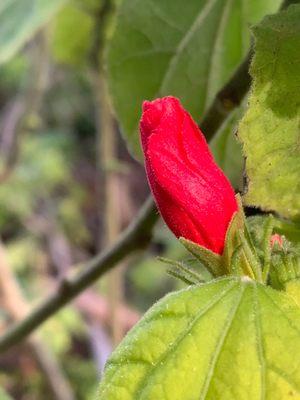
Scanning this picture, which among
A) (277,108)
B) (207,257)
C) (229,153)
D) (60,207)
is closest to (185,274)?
(207,257)

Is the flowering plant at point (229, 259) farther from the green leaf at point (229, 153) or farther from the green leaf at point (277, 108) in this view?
the green leaf at point (229, 153)

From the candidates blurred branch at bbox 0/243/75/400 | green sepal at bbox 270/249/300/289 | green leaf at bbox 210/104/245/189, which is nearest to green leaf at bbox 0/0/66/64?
green leaf at bbox 210/104/245/189

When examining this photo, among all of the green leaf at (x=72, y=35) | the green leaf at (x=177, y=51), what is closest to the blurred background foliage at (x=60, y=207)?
the green leaf at (x=72, y=35)

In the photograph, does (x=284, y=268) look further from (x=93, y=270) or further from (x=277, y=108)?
(x=93, y=270)

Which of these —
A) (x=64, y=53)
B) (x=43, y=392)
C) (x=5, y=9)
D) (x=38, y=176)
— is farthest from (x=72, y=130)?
(x=5, y=9)

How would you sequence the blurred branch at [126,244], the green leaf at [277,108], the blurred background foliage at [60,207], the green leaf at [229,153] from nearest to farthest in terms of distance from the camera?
1. the green leaf at [277,108]
2. the blurred branch at [126,244]
3. the green leaf at [229,153]
4. the blurred background foliage at [60,207]

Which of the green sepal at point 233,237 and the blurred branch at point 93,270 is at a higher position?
the green sepal at point 233,237
